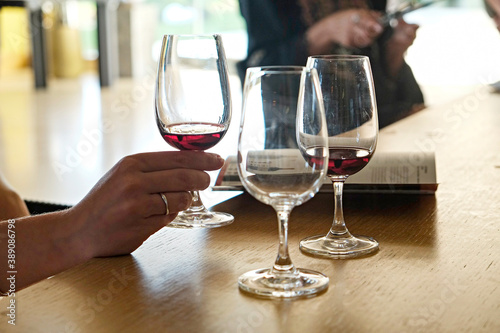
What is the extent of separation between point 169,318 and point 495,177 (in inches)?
28.5

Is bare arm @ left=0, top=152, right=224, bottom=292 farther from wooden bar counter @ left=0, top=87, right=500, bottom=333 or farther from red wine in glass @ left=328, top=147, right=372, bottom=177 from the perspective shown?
red wine in glass @ left=328, top=147, right=372, bottom=177

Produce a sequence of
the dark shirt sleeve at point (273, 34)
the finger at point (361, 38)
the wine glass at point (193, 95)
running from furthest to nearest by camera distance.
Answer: the dark shirt sleeve at point (273, 34), the finger at point (361, 38), the wine glass at point (193, 95)

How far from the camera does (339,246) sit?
719mm

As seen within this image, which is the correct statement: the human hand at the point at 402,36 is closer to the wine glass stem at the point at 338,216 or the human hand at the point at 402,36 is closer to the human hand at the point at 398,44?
the human hand at the point at 398,44

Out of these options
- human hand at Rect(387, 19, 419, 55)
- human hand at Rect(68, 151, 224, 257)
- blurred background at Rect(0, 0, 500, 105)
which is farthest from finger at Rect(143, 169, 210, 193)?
blurred background at Rect(0, 0, 500, 105)

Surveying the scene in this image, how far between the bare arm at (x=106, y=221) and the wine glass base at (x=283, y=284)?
0.14 m

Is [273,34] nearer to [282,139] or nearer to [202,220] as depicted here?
[202,220]

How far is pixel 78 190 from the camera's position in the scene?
3.06 meters

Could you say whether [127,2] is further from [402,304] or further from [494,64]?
[402,304]

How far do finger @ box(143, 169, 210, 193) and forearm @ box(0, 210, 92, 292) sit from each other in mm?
86

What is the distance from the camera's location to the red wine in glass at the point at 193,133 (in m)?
0.84

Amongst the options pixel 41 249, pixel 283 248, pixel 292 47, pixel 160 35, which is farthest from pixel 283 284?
A: pixel 160 35

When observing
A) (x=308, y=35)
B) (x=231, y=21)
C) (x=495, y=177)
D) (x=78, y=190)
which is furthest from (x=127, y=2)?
(x=495, y=177)

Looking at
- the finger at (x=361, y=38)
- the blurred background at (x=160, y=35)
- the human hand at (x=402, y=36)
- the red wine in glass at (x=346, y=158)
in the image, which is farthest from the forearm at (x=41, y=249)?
the blurred background at (x=160, y=35)
